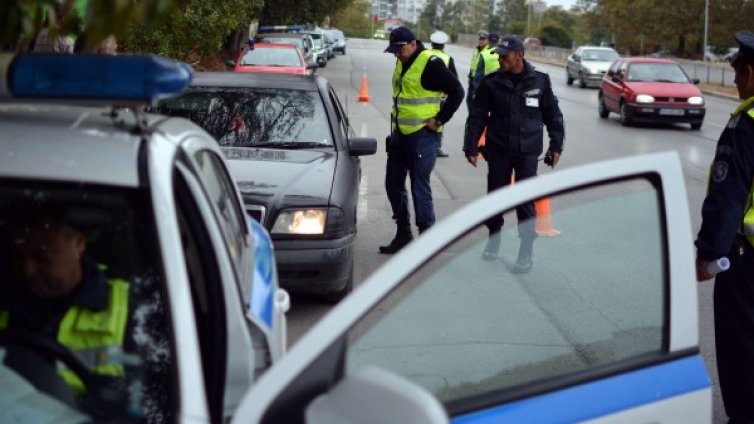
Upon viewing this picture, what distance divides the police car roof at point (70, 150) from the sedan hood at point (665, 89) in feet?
69.9

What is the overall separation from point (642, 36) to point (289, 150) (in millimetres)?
68563

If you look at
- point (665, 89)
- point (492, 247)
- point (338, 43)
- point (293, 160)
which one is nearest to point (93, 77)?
point (492, 247)

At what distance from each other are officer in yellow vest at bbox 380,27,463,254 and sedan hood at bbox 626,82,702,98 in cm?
1494

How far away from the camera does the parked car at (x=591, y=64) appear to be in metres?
39.1

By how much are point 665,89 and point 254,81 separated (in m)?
16.3

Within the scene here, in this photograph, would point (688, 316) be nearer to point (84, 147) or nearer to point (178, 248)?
point (178, 248)

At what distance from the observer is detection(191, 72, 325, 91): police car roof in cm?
855

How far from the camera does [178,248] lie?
110 inches

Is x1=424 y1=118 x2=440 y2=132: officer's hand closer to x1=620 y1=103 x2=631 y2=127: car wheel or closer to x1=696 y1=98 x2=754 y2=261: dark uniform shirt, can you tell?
x1=696 y1=98 x2=754 y2=261: dark uniform shirt

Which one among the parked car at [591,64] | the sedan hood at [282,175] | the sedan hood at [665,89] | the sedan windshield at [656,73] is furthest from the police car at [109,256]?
the parked car at [591,64]

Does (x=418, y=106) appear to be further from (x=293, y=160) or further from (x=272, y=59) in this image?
(x=272, y=59)

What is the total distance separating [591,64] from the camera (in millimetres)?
39375

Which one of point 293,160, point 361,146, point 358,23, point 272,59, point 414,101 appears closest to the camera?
point 293,160

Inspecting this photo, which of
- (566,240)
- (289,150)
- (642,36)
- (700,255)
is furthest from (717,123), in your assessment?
(642,36)
